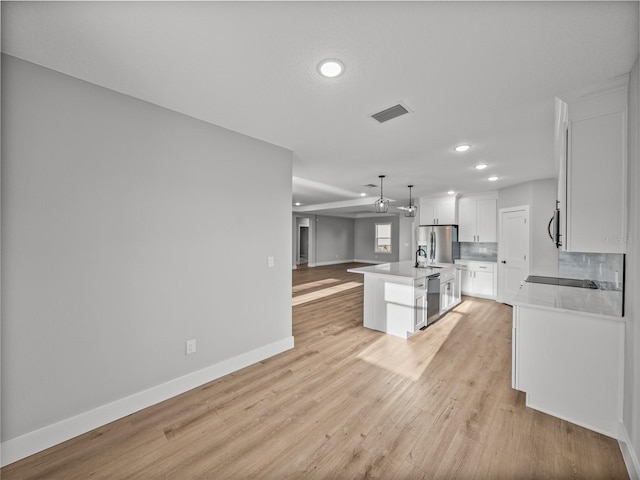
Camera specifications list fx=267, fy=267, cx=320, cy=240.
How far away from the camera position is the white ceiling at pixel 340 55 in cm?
133

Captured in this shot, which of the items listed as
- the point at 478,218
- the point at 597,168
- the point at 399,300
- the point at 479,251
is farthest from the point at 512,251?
the point at 597,168

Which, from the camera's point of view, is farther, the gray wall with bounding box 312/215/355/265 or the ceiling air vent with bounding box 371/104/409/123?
the gray wall with bounding box 312/215/355/265

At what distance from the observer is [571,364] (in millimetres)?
2062

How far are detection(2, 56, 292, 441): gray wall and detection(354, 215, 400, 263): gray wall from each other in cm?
1055

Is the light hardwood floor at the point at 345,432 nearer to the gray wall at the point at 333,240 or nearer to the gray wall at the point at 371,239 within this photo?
the gray wall at the point at 333,240

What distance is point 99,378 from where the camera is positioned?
78.1 inches

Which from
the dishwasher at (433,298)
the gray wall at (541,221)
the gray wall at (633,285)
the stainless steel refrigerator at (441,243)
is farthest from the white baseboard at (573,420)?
the stainless steel refrigerator at (441,243)

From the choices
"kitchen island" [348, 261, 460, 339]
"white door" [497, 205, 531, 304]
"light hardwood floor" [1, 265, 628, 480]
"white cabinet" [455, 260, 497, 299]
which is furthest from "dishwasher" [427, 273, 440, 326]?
"white door" [497, 205, 531, 304]

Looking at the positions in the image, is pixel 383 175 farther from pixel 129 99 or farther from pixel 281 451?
pixel 281 451

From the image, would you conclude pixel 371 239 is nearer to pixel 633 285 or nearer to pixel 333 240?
pixel 333 240

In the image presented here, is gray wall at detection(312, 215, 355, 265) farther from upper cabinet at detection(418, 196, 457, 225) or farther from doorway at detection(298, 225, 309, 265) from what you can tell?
upper cabinet at detection(418, 196, 457, 225)

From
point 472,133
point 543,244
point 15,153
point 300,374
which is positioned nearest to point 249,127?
point 15,153

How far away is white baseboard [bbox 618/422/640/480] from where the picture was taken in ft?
5.00

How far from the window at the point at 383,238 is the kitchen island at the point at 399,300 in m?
8.66
